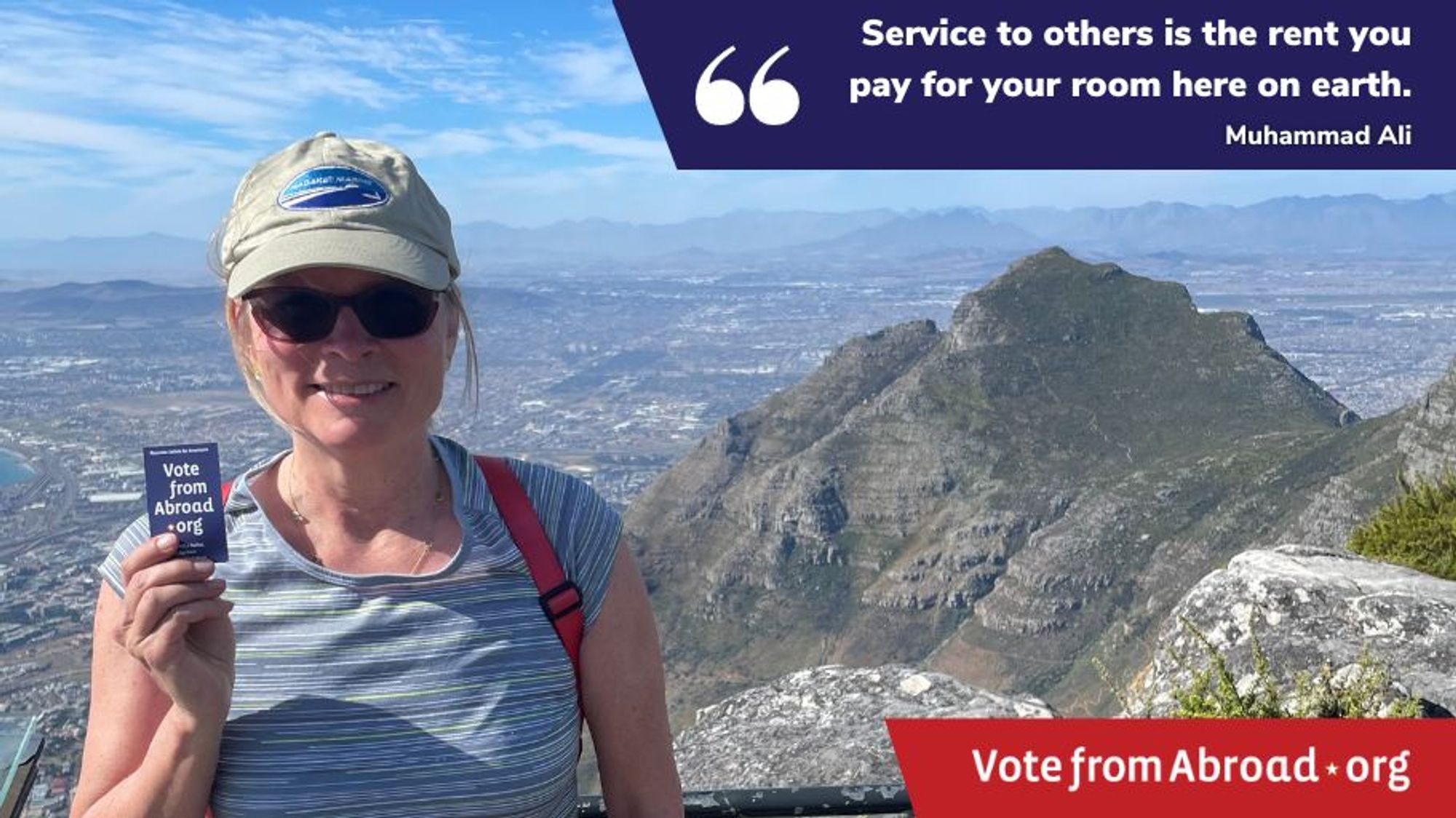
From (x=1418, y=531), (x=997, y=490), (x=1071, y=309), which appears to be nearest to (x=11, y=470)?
A: (x=1418, y=531)

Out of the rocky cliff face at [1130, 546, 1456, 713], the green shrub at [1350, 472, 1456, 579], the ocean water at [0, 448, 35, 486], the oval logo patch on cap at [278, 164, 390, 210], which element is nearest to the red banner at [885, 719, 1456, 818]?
the rocky cliff face at [1130, 546, 1456, 713]

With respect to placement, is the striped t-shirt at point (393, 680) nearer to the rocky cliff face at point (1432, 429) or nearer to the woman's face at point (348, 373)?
the woman's face at point (348, 373)

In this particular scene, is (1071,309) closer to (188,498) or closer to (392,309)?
(392,309)

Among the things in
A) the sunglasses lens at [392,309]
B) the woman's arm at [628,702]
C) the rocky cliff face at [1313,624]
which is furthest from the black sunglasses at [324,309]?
the rocky cliff face at [1313,624]

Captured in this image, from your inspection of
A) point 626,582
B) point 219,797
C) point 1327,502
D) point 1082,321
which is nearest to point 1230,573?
point 626,582

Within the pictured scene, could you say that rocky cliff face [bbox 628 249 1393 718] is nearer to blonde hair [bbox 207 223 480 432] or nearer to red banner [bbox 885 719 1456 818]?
red banner [bbox 885 719 1456 818]

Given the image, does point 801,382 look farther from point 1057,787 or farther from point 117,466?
point 1057,787
